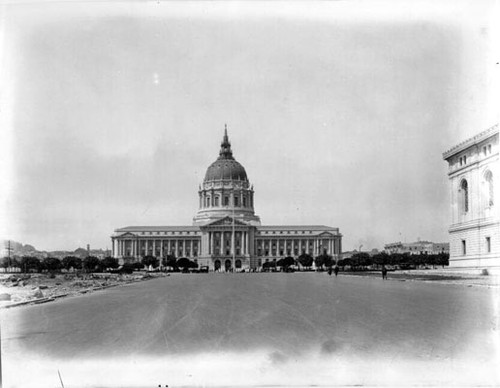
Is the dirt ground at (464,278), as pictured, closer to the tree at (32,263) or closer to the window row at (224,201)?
the tree at (32,263)

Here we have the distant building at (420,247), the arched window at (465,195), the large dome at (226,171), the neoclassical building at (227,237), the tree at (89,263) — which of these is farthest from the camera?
the distant building at (420,247)

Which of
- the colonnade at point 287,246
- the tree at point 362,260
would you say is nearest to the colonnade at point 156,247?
the colonnade at point 287,246

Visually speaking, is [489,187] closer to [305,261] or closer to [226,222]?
[305,261]

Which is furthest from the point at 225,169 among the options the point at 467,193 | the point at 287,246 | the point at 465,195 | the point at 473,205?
the point at 473,205

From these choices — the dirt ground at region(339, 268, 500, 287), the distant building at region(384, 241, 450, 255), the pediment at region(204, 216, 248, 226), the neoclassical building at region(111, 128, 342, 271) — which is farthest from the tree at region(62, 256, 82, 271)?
the distant building at region(384, 241, 450, 255)

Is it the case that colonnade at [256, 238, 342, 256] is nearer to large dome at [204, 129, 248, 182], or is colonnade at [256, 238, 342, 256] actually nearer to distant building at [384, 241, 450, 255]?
large dome at [204, 129, 248, 182]

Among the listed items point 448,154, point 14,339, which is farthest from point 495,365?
point 448,154
